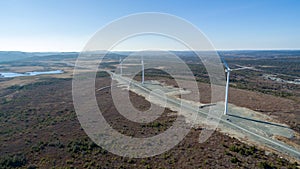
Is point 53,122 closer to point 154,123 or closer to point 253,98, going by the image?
point 154,123

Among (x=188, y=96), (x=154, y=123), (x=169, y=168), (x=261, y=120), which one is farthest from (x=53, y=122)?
(x=261, y=120)

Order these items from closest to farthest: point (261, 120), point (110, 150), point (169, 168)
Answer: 1. point (169, 168)
2. point (110, 150)
3. point (261, 120)

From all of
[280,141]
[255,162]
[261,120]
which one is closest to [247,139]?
[280,141]

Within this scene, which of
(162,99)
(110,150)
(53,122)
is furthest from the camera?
(162,99)

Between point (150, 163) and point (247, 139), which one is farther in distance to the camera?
point (247, 139)

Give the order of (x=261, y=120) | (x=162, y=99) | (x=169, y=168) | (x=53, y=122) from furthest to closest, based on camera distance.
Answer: (x=162, y=99)
(x=53, y=122)
(x=261, y=120)
(x=169, y=168)

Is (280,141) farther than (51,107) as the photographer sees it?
No

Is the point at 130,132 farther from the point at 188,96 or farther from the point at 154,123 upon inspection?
the point at 188,96

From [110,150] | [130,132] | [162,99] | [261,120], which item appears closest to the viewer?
[110,150]
